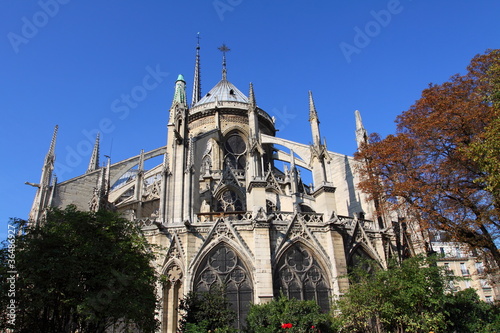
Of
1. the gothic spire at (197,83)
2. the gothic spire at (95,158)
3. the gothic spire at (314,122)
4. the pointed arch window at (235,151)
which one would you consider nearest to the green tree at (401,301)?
the gothic spire at (314,122)

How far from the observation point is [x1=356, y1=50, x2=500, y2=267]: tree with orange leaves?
51.4 feet

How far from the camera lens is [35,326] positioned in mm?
11453

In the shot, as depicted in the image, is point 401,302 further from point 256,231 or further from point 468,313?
point 256,231

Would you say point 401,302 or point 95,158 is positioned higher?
point 95,158

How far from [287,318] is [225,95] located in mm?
27100

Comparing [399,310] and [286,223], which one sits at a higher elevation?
[286,223]

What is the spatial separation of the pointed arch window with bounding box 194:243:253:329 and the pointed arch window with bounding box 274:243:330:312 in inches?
59.0

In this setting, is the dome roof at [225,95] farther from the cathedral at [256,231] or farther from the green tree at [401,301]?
the green tree at [401,301]

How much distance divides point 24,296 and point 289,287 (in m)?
11.2

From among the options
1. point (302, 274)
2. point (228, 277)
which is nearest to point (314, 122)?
point (302, 274)

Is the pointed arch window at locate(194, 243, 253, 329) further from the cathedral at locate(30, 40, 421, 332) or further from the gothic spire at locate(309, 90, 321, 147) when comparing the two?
the gothic spire at locate(309, 90, 321, 147)

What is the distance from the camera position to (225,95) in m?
38.2

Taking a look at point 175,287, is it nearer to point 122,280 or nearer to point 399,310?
point 122,280

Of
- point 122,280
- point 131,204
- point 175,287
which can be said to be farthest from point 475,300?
point 131,204
